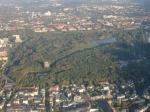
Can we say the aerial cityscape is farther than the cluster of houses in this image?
Yes

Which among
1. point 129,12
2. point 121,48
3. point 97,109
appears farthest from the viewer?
point 129,12

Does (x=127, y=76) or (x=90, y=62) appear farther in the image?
(x=90, y=62)

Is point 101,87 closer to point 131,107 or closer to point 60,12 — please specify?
point 131,107

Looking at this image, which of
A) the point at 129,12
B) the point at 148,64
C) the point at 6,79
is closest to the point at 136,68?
the point at 148,64

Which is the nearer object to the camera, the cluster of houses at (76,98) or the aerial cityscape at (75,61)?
the cluster of houses at (76,98)

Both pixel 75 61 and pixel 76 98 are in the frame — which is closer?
pixel 76 98

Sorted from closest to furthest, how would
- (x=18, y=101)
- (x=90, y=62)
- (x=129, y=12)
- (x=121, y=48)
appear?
(x=18, y=101), (x=90, y=62), (x=121, y=48), (x=129, y=12)

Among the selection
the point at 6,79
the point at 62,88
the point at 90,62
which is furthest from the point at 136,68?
the point at 6,79
